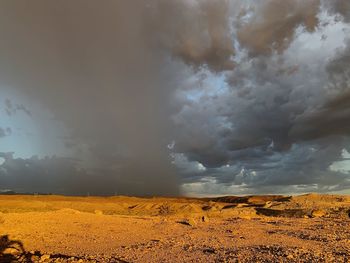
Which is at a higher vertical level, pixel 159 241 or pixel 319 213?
pixel 319 213

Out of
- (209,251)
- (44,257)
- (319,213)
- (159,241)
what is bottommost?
(44,257)

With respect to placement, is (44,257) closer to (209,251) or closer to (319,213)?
(209,251)

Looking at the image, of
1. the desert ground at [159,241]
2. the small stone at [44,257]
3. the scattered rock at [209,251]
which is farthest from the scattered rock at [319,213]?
the small stone at [44,257]

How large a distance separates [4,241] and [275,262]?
1510 centimetres

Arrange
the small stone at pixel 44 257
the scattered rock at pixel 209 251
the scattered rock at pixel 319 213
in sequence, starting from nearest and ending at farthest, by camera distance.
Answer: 1. the small stone at pixel 44 257
2. the scattered rock at pixel 209 251
3. the scattered rock at pixel 319 213

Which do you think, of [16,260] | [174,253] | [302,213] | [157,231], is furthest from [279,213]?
[16,260]

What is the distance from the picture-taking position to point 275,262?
42.8 feet

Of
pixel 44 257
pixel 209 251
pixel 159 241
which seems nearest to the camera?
pixel 44 257

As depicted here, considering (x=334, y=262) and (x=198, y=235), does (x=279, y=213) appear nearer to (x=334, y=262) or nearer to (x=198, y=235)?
(x=198, y=235)

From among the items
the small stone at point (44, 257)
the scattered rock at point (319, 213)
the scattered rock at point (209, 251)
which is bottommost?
the small stone at point (44, 257)

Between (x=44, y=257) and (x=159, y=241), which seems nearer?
(x=44, y=257)

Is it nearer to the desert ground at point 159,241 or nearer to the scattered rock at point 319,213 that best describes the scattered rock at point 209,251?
the desert ground at point 159,241

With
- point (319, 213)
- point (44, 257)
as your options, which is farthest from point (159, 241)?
point (319, 213)

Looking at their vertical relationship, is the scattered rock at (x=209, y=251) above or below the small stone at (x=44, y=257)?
above
